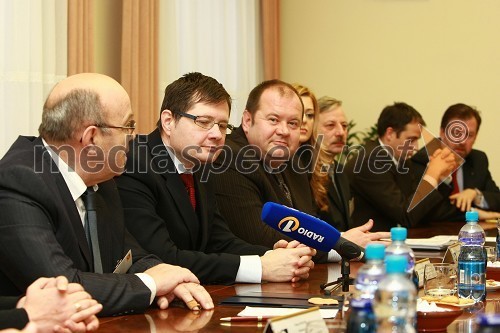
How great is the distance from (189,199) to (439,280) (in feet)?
3.49

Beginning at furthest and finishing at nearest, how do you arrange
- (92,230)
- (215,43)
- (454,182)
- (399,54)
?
(399,54)
(454,182)
(215,43)
(92,230)

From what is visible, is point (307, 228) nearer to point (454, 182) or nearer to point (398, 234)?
point (398, 234)

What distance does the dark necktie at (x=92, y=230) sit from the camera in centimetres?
254

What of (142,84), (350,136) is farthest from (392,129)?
(142,84)

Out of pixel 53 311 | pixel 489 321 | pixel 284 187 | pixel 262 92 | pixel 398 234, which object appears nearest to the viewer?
pixel 489 321

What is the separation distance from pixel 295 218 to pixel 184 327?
1.95ft

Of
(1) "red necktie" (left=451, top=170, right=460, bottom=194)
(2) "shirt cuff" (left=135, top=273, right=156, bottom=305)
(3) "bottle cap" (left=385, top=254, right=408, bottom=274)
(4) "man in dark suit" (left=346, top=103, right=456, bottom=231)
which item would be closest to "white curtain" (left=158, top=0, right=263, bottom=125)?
(4) "man in dark suit" (left=346, top=103, right=456, bottom=231)

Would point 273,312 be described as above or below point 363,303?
below

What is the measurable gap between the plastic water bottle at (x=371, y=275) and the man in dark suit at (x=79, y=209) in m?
0.85

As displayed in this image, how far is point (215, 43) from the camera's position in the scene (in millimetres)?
5820

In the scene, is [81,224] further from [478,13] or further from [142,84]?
[478,13]

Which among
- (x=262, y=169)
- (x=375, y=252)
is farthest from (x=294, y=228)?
(x=262, y=169)

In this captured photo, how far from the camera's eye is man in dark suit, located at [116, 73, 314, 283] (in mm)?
2820

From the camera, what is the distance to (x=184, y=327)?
203cm
